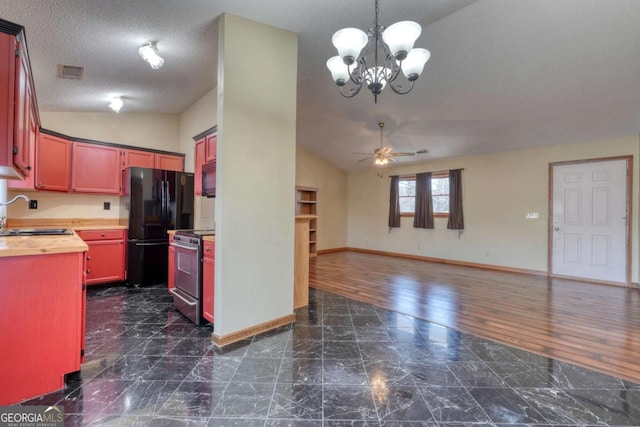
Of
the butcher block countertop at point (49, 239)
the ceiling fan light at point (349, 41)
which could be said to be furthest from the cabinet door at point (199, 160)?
the ceiling fan light at point (349, 41)

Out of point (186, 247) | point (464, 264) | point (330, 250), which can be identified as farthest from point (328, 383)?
point (330, 250)

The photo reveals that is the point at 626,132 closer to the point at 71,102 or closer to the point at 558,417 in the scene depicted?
the point at 558,417

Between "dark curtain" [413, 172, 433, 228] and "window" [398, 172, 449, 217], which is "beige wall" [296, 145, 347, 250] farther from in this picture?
"dark curtain" [413, 172, 433, 228]

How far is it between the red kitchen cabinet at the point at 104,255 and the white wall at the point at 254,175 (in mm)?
2605

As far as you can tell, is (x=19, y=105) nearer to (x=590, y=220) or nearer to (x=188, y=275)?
(x=188, y=275)

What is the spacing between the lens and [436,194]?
695cm

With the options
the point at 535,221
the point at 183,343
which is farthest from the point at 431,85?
the point at 183,343

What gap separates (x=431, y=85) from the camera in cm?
390

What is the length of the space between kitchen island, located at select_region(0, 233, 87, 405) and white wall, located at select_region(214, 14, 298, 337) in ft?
3.12

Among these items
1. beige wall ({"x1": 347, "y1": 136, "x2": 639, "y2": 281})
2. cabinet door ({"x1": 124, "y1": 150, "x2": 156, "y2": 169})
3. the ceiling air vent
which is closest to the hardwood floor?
beige wall ({"x1": 347, "y1": 136, "x2": 639, "y2": 281})

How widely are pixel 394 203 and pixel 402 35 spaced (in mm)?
6091

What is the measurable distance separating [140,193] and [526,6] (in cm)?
503

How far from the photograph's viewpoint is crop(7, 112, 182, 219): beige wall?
394cm

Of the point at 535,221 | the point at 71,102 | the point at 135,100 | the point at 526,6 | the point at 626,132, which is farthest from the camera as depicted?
the point at 535,221
